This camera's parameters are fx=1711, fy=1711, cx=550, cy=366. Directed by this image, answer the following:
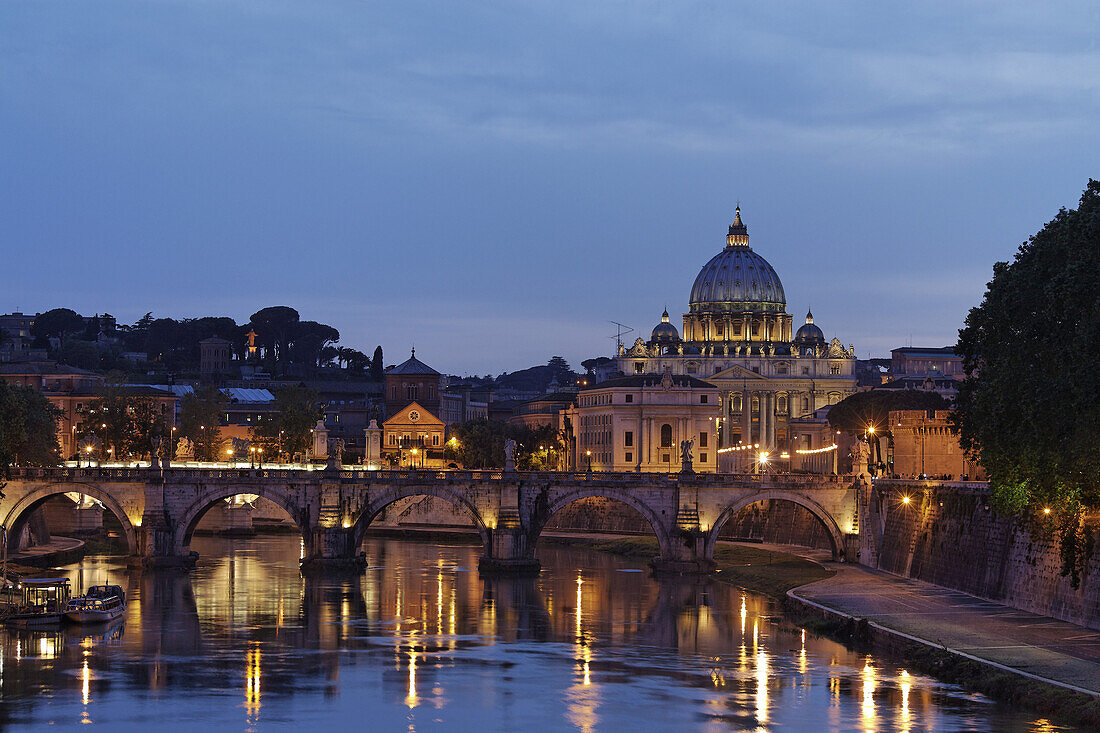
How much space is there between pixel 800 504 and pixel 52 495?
130ft

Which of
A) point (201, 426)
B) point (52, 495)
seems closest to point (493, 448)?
point (201, 426)

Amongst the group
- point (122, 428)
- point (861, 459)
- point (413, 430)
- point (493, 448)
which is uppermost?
point (413, 430)

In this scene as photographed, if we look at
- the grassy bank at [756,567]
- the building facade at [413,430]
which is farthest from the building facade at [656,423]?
the grassy bank at [756,567]

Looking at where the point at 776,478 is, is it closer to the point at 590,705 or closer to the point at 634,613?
the point at 634,613

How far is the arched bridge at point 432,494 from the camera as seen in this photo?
88.4 metres

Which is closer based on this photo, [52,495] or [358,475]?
[52,495]

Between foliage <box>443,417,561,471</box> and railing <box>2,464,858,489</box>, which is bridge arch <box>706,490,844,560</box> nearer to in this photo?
railing <box>2,464,858,489</box>

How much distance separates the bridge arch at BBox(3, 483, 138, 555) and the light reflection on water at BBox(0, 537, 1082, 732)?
721cm

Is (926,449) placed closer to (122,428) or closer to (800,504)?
(800,504)

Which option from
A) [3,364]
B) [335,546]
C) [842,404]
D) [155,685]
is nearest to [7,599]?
[155,685]

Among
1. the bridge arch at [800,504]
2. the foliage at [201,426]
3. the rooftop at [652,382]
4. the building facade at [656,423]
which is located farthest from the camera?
the rooftop at [652,382]

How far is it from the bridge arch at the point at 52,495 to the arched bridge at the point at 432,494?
0.18ft

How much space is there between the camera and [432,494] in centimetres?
9012

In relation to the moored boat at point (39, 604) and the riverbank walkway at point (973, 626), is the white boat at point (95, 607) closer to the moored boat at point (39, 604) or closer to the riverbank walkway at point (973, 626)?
the moored boat at point (39, 604)
